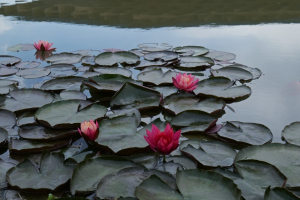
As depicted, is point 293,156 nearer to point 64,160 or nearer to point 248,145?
point 248,145

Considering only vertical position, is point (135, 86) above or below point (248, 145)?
above

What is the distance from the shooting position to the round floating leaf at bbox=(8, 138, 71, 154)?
1295 millimetres

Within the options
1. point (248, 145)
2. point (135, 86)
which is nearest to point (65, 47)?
point (135, 86)

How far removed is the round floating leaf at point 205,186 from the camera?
1.00 metres

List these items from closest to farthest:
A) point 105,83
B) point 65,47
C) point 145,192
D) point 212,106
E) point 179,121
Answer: point 145,192
point 179,121
point 212,106
point 105,83
point 65,47

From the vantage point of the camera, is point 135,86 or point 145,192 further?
point 135,86

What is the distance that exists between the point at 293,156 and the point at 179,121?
0.50 m

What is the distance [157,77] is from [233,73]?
48 cm

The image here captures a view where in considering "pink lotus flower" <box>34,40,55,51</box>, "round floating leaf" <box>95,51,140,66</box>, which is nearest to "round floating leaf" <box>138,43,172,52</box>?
"round floating leaf" <box>95,51,140,66</box>

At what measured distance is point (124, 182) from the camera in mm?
1079

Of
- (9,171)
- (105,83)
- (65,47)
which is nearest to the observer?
(9,171)

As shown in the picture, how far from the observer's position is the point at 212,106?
1.63 m

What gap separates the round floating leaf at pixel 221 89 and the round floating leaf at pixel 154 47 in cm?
79

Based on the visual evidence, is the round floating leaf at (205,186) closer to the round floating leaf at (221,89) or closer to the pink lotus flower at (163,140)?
the pink lotus flower at (163,140)
